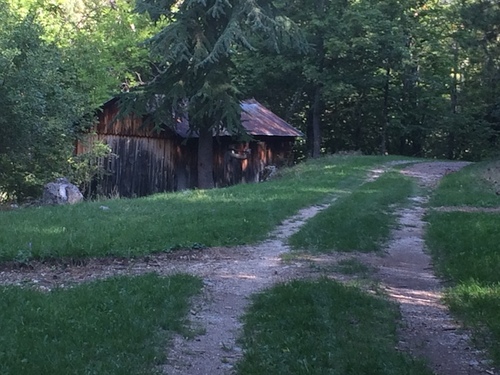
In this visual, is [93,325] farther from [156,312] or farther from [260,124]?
[260,124]

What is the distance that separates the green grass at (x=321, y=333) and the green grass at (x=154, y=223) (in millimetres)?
3516

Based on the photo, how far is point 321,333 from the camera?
6.48 m

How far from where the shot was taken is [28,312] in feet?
22.0

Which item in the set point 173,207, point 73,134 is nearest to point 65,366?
point 173,207

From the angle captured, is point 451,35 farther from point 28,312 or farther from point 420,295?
point 28,312

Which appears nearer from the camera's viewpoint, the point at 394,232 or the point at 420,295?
the point at 420,295

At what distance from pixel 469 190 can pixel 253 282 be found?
11563 millimetres

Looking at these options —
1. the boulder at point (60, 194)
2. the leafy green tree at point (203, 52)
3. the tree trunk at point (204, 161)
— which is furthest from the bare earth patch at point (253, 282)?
the tree trunk at point (204, 161)

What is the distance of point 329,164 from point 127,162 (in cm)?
864

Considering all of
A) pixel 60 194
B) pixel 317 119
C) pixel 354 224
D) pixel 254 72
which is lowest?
pixel 60 194

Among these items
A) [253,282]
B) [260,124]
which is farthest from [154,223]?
[260,124]

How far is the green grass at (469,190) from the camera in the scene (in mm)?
16328

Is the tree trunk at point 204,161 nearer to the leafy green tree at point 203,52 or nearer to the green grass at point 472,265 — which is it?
the leafy green tree at point 203,52

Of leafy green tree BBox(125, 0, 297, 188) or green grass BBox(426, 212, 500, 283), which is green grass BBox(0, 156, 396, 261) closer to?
green grass BBox(426, 212, 500, 283)
